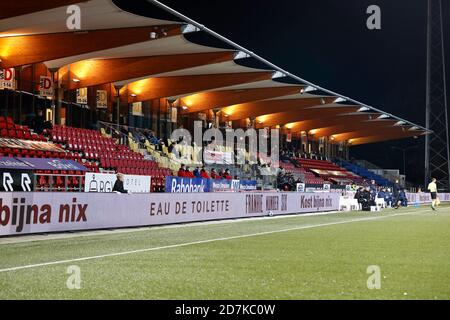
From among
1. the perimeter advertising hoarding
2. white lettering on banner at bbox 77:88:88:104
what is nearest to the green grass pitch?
the perimeter advertising hoarding

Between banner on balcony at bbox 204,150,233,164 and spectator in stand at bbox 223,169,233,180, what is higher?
banner on balcony at bbox 204,150,233,164

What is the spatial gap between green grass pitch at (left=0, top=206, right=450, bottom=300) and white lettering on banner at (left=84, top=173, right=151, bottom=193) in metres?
6.49

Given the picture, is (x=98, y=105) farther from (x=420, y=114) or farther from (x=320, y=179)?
(x=420, y=114)

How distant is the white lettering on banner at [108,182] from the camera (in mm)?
22672

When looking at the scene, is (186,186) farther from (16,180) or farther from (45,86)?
(16,180)

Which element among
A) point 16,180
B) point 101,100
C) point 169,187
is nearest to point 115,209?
point 16,180

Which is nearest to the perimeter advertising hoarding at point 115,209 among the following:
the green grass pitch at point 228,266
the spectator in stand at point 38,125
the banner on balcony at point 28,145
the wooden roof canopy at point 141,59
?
the green grass pitch at point 228,266

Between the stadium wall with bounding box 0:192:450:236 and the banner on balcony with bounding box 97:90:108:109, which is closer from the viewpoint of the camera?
the stadium wall with bounding box 0:192:450:236

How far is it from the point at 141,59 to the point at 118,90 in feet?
24.0

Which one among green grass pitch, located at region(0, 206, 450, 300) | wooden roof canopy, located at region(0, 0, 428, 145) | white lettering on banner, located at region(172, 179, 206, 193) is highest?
wooden roof canopy, located at region(0, 0, 428, 145)

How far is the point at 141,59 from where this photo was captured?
34406mm

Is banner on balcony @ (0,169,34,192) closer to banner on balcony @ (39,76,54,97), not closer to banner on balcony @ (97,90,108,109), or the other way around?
banner on balcony @ (39,76,54,97)

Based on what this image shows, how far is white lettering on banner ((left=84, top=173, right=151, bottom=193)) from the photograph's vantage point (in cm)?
2267

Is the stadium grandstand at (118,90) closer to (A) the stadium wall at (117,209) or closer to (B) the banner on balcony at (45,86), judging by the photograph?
(B) the banner on balcony at (45,86)
